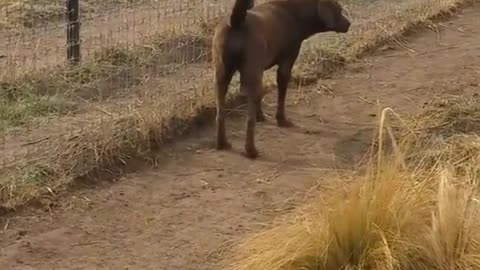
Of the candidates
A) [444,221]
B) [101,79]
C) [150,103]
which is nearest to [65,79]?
[101,79]

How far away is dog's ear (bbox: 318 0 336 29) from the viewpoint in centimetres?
821

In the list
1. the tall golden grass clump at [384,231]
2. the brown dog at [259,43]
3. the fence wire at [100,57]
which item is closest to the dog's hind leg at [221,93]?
the brown dog at [259,43]

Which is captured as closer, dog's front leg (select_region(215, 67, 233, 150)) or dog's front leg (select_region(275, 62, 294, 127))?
dog's front leg (select_region(215, 67, 233, 150))

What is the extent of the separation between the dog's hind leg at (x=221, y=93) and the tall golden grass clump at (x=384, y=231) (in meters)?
2.30

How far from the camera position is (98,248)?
18.7ft

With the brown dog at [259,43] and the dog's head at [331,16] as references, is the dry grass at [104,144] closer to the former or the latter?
the brown dog at [259,43]

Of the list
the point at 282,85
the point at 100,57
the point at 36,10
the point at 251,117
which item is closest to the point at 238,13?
the point at 251,117

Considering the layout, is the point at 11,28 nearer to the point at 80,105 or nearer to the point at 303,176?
the point at 80,105

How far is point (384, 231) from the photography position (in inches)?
189

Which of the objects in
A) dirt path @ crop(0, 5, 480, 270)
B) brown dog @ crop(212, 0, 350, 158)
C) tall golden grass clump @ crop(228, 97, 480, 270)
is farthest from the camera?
brown dog @ crop(212, 0, 350, 158)

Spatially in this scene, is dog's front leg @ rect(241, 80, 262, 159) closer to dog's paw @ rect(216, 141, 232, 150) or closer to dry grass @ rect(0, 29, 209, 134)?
dog's paw @ rect(216, 141, 232, 150)

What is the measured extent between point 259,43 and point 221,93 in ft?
1.40

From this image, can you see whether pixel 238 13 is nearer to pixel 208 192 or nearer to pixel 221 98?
pixel 221 98

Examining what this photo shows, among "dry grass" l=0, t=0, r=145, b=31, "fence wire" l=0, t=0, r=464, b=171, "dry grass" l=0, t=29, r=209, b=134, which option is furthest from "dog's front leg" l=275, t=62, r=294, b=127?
"dry grass" l=0, t=0, r=145, b=31
